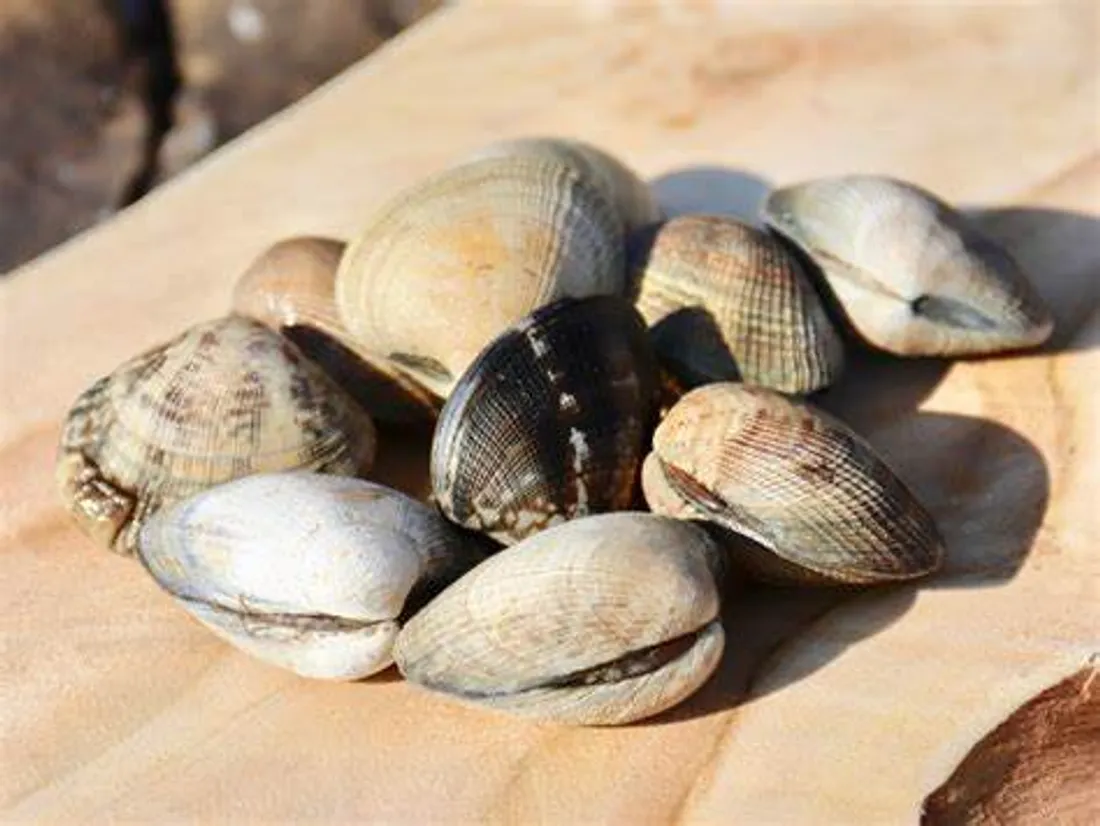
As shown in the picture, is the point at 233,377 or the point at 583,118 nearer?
the point at 233,377

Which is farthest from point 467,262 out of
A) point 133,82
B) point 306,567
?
point 133,82

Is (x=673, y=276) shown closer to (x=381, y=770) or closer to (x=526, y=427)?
(x=526, y=427)

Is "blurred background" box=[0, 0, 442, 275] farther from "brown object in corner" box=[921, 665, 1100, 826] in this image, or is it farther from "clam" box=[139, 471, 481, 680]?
"brown object in corner" box=[921, 665, 1100, 826]

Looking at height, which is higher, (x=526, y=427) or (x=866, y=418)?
(x=526, y=427)

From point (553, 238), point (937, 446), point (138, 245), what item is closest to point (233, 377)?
point (553, 238)

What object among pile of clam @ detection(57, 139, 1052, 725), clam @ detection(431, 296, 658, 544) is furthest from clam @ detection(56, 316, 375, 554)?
clam @ detection(431, 296, 658, 544)

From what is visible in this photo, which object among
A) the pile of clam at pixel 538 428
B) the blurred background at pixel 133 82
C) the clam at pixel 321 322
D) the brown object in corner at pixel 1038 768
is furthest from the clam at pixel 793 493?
the blurred background at pixel 133 82
